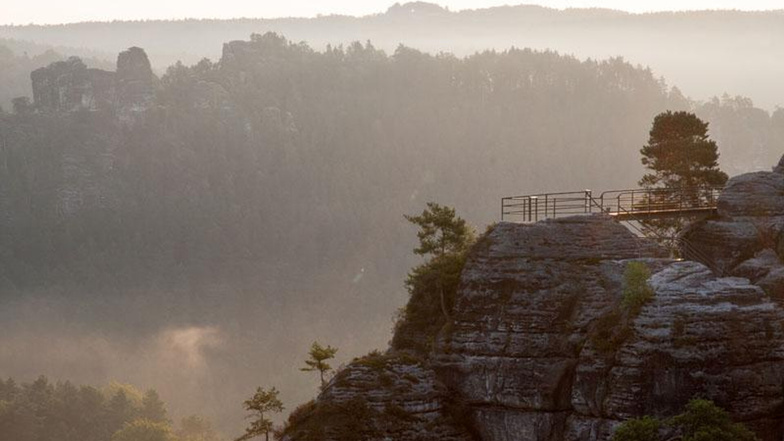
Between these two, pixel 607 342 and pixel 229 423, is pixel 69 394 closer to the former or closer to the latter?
pixel 229 423

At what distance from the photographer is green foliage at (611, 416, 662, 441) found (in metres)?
48.0

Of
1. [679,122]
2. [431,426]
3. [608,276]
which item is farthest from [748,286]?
[679,122]

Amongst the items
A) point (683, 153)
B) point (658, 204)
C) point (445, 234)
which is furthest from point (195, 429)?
point (658, 204)

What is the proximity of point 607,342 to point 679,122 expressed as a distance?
88.0 ft

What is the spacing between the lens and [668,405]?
50.1 metres

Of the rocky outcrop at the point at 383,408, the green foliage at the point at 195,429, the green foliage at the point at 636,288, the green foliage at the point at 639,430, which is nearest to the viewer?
the green foliage at the point at 639,430

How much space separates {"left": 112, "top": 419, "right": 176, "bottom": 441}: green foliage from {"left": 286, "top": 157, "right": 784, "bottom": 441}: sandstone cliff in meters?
86.4

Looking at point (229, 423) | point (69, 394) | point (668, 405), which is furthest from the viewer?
point (229, 423)

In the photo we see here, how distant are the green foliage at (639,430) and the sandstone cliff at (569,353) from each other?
1.84 metres

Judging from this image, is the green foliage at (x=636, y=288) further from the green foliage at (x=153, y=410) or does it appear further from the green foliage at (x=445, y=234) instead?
the green foliage at (x=153, y=410)

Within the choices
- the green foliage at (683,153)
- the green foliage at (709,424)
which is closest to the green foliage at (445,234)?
the green foliage at (683,153)

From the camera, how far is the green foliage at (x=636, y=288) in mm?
52250

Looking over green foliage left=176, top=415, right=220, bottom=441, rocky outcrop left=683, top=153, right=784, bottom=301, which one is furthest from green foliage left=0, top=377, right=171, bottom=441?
rocky outcrop left=683, top=153, right=784, bottom=301

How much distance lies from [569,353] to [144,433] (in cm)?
9558
